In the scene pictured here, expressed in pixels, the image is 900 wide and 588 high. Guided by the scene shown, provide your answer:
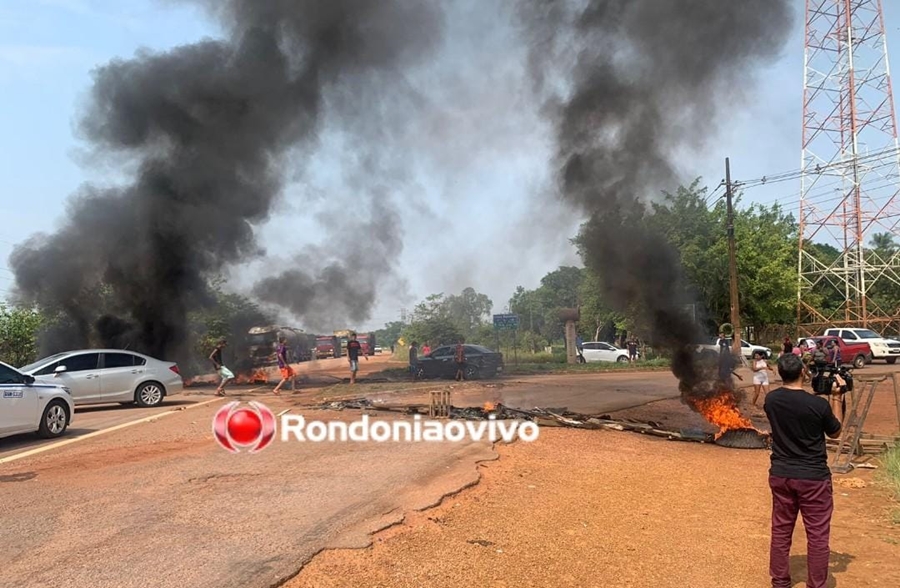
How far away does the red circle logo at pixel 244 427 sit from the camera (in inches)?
355

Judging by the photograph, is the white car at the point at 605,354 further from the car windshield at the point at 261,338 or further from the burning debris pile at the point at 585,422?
the burning debris pile at the point at 585,422

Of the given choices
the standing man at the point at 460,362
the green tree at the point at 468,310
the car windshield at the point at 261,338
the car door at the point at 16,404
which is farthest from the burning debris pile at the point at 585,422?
the green tree at the point at 468,310

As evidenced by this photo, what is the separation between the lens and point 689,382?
35.9 feet

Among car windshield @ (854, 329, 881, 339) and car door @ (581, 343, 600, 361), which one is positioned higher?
car windshield @ (854, 329, 881, 339)

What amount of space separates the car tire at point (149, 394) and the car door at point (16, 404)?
4.93 metres

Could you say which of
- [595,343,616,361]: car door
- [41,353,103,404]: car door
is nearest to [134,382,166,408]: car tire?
[41,353,103,404]: car door

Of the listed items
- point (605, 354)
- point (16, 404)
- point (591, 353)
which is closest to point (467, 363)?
point (591, 353)

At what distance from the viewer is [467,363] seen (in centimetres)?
2238

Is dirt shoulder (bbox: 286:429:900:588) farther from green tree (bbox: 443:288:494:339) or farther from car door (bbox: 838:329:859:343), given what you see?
green tree (bbox: 443:288:494:339)

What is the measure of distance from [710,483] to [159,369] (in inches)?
475

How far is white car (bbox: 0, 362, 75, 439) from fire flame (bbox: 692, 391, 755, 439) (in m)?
9.74

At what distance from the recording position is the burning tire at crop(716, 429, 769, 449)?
9102 millimetres

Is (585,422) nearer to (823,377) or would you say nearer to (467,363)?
(823,377)

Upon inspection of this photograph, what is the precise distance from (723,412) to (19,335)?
2526 cm
